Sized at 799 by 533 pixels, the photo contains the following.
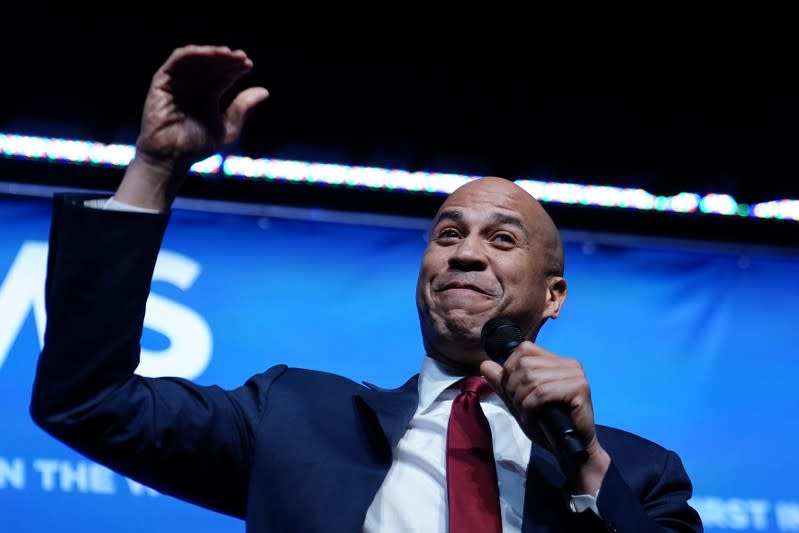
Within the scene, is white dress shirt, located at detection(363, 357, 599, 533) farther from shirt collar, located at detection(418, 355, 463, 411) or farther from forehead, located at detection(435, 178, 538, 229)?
forehead, located at detection(435, 178, 538, 229)

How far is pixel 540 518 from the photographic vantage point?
155cm

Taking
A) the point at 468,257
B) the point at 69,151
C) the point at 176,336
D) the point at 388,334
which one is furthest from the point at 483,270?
Result: the point at 69,151

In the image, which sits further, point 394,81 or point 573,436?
point 394,81

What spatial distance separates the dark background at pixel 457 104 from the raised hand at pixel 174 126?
1.38 metres

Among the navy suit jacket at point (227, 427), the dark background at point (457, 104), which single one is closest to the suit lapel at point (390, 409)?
the navy suit jacket at point (227, 427)

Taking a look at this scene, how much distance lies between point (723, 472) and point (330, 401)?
156cm

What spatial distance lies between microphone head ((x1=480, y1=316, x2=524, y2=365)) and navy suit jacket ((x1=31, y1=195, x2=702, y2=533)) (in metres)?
0.21

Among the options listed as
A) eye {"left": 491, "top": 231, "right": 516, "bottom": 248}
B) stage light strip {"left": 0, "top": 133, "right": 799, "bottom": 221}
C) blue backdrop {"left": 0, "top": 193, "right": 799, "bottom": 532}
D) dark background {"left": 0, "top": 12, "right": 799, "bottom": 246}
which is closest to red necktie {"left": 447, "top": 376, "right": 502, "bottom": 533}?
eye {"left": 491, "top": 231, "right": 516, "bottom": 248}

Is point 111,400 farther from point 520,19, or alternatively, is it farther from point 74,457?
point 520,19

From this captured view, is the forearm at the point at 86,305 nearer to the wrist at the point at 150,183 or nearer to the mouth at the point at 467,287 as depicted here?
the wrist at the point at 150,183

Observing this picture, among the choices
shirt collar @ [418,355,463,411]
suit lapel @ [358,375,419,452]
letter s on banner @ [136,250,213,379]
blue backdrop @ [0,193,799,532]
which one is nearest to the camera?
suit lapel @ [358,375,419,452]

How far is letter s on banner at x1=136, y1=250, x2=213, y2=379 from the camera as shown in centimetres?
281

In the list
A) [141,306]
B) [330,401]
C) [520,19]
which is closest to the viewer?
[141,306]

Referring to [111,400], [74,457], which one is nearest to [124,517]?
[74,457]
